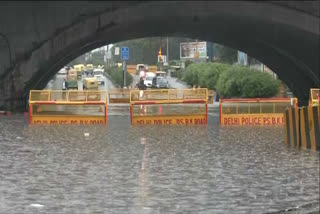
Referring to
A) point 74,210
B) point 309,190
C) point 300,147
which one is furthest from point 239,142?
point 74,210

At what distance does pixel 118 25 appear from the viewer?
2666 cm

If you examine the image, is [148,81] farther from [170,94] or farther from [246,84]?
[170,94]

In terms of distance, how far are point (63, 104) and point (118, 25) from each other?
4939mm

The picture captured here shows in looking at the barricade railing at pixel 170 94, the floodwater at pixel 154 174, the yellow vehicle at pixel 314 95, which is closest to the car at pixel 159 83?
the barricade railing at pixel 170 94

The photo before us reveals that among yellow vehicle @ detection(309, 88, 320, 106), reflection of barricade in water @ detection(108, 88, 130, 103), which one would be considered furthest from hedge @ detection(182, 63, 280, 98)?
yellow vehicle @ detection(309, 88, 320, 106)

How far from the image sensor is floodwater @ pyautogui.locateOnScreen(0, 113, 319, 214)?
8383 mm

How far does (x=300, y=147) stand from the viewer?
48.8 feet

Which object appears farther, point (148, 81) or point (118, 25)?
point (148, 81)

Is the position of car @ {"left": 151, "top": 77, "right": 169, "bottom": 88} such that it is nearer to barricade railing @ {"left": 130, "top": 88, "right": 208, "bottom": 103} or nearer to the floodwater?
barricade railing @ {"left": 130, "top": 88, "right": 208, "bottom": 103}

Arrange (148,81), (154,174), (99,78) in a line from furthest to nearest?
(99,78) → (148,81) → (154,174)

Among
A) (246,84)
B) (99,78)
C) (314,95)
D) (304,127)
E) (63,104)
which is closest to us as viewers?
(304,127)

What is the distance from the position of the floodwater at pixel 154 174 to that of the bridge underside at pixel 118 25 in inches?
324

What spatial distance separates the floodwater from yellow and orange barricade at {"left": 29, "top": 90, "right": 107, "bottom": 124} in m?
4.92

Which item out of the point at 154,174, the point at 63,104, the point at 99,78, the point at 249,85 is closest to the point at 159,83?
the point at 99,78
